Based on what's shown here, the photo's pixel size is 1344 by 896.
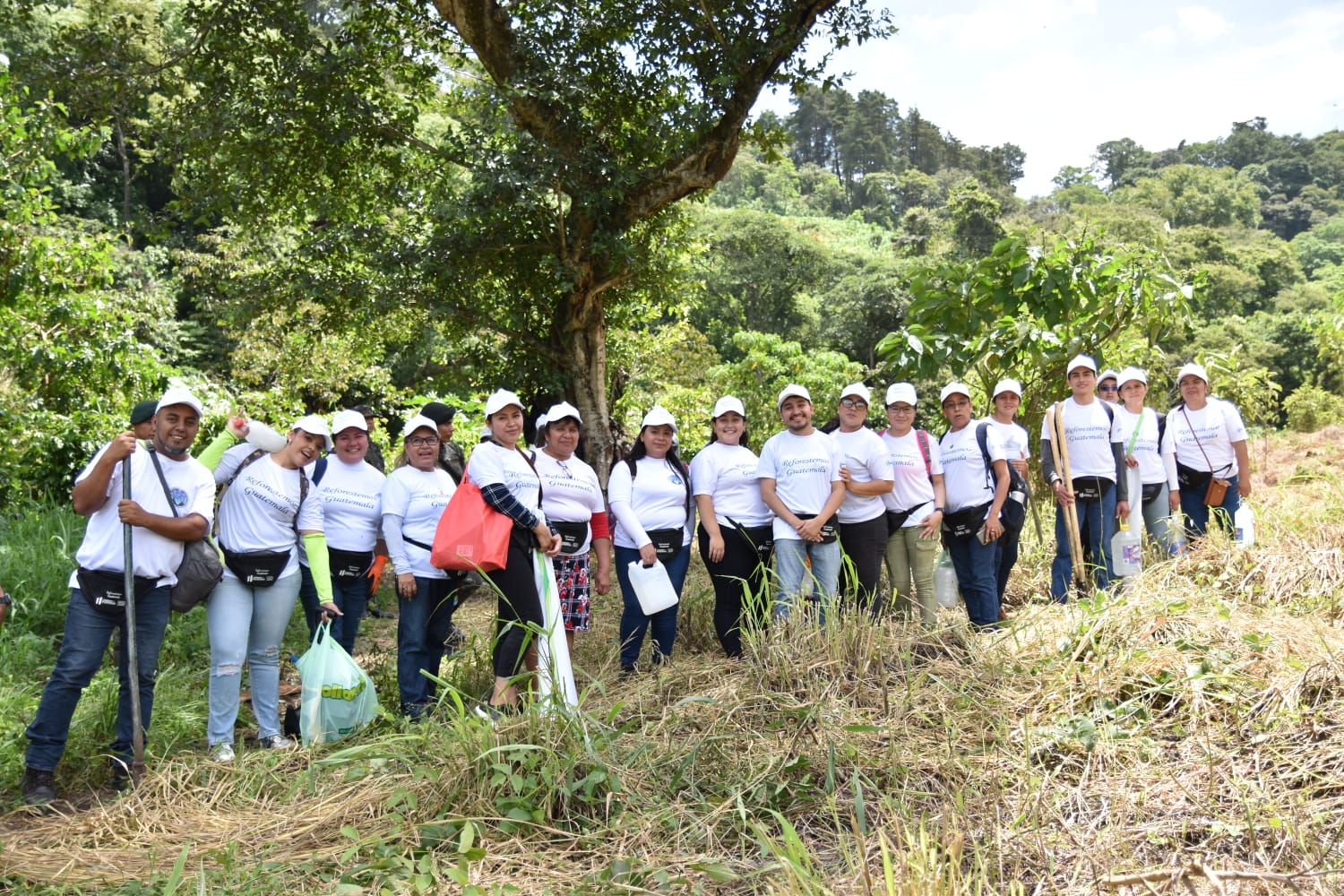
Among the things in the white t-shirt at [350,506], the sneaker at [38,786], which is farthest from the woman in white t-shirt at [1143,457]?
the sneaker at [38,786]

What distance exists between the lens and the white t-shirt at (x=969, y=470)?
5762 mm

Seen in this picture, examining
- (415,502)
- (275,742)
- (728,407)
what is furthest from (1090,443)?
(275,742)

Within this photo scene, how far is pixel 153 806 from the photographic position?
3885mm

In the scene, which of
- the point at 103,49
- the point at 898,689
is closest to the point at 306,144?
the point at 103,49

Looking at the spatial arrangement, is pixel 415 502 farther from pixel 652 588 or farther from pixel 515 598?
pixel 652 588

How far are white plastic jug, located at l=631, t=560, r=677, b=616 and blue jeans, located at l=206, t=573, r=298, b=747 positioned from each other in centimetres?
165

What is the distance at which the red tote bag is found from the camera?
4516 mm

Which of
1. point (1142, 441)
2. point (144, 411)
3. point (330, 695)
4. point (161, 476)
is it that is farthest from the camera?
point (1142, 441)

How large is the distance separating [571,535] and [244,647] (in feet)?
5.30

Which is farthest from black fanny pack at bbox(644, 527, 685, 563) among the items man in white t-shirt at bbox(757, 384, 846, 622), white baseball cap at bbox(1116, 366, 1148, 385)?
white baseball cap at bbox(1116, 366, 1148, 385)

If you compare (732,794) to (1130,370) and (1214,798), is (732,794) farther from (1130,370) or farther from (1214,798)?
(1130,370)

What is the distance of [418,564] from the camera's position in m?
5.04

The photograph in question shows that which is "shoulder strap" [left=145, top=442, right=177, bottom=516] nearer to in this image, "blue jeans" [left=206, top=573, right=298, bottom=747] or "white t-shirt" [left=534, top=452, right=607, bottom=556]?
"blue jeans" [left=206, top=573, right=298, bottom=747]

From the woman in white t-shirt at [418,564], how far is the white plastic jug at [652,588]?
2.91ft
